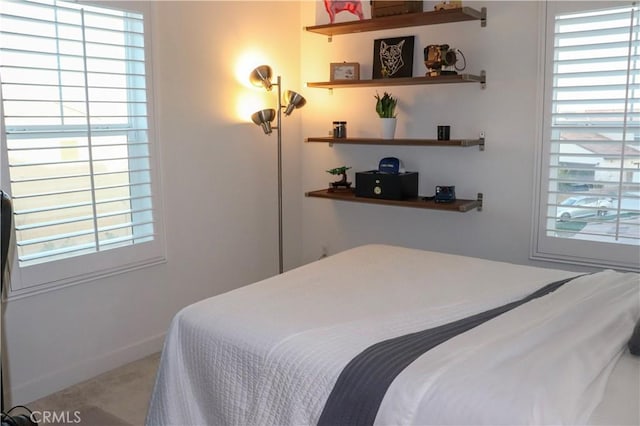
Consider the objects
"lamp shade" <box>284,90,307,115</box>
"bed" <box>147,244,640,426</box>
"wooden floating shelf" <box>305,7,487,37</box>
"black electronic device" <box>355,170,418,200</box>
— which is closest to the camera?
"bed" <box>147,244,640,426</box>

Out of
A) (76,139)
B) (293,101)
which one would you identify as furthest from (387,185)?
(76,139)

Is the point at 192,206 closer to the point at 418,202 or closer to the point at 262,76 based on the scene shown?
the point at 262,76

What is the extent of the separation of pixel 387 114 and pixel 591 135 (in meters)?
1.17

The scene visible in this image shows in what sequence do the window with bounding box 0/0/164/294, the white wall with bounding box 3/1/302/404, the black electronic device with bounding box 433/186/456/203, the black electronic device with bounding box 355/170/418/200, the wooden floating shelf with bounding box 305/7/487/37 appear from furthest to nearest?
the black electronic device with bounding box 355/170/418/200 < the black electronic device with bounding box 433/186/456/203 < the wooden floating shelf with bounding box 305/7/487/37 < the white wall with bounding box 3/1/302/404 < the window with bounding box 0/0/164/294

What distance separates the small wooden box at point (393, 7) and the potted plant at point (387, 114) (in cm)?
49

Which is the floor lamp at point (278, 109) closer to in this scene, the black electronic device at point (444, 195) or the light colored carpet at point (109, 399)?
the black electronic device at point (444, 195)

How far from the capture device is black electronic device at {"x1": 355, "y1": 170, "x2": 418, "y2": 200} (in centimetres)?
353

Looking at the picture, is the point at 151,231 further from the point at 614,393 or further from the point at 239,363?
the point at 614,393

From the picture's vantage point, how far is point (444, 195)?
3.40 m

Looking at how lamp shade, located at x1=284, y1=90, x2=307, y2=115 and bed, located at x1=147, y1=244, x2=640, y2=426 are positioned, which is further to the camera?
lamp shade, located at x1=284, y1=90, x2=307, y2=115

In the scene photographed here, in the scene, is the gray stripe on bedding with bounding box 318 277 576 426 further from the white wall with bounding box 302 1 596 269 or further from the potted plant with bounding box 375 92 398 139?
the potted plant with bounding box 375 92 398 139

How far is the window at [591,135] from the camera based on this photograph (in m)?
2.90

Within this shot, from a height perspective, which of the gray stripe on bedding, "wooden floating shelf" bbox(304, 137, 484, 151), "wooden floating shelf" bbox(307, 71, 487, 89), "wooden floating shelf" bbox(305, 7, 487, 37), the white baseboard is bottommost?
the white baseboard

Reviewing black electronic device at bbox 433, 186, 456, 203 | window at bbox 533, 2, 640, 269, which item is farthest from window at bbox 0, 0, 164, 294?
window at bbox 533, 2, 640, 269
